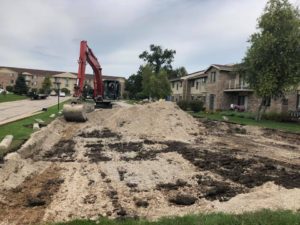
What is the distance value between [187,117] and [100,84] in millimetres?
11132

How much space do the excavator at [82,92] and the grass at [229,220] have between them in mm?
18605

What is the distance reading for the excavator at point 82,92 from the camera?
2503 centimetres

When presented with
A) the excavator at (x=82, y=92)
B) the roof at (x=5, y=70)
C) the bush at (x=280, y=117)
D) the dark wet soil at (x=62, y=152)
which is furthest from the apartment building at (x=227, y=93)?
the roof at (x=5, y=70)

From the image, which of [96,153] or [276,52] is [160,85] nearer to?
[276,52]

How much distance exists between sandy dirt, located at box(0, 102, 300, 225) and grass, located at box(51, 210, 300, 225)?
0.74 metres

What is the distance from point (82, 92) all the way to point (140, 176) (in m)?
15.5

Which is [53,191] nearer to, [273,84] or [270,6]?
[273,84]

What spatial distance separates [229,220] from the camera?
6.30 m

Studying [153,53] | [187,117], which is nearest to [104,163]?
[187,117]

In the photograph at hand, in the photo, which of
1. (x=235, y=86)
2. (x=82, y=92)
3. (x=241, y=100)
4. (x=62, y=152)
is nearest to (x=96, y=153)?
(x=62, y=152)

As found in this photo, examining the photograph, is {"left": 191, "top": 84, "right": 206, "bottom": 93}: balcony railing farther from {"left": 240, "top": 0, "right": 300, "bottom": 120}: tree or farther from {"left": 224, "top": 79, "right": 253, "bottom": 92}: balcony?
{"left": 240, "top": 0, "right": 300, "bottom": 120}: tree

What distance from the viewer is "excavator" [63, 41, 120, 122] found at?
25031 millimetres

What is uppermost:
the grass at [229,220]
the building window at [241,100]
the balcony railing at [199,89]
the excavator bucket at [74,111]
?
the balcony railing at [199,89]

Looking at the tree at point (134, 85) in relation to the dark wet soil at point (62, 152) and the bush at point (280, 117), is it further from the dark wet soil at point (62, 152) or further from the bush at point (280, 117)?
the dark wet soil at point (62, 152)
